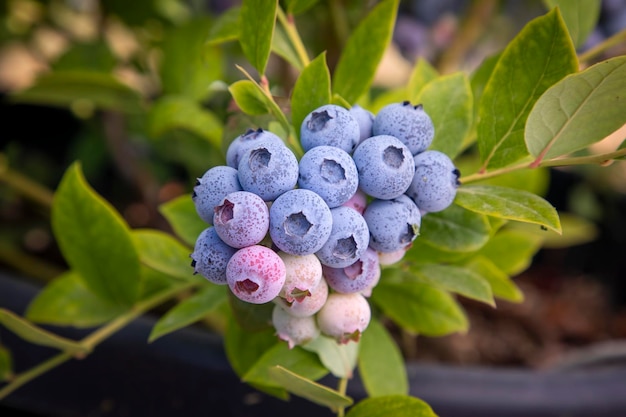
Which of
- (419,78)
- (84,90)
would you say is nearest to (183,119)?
(84,90)

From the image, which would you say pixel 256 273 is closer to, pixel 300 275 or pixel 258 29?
pixel 300 275

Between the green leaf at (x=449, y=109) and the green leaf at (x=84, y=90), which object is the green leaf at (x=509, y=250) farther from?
the green leaf at (x=84, y=90)

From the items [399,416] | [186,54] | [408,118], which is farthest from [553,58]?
[186,54]

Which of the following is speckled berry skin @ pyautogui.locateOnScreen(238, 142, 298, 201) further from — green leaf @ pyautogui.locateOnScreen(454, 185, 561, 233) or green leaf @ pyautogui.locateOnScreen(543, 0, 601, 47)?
green leaf @ pyautogui.locateOnScreen(543, 0, 601, 47)

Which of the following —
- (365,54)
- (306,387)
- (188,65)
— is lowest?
(306,387)

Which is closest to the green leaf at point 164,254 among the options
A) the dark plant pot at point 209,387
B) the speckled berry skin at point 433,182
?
the dark plant pot at point 209,387

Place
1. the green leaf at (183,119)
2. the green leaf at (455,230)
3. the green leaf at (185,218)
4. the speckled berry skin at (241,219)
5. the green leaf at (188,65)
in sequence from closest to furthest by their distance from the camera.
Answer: the speckled berry skin at (241,219) → the green leaf at (455,230) → the green leaf at (185,218) → the green leaf at (183,119) → the green leaf at (188,65)
